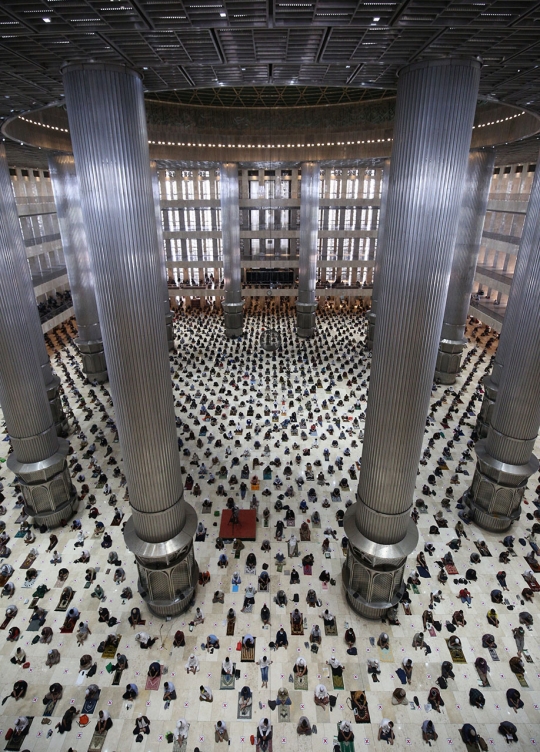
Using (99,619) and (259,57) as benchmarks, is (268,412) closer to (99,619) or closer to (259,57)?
(99,619)

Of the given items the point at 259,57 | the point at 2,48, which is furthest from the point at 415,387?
the point at 2,48

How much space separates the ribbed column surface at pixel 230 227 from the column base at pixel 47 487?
17866mm

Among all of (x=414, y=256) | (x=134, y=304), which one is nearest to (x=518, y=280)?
(x=414, y=256)

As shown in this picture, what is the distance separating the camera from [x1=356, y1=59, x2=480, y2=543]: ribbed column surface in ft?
24.9

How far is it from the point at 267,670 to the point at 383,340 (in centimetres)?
761

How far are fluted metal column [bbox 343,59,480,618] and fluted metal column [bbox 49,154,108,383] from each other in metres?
14.8

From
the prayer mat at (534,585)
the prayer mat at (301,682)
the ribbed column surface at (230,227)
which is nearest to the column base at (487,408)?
the prayer mat at (534,585)

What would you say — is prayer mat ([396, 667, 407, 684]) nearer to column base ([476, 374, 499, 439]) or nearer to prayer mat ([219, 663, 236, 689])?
prayer mat ([219, 663, 236, 689])

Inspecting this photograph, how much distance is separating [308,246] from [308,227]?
115cm

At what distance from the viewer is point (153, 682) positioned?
10016 millimetres

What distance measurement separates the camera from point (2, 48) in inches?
294

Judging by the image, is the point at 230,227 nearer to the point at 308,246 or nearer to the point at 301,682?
the point at 308,246

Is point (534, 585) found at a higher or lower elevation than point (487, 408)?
lower

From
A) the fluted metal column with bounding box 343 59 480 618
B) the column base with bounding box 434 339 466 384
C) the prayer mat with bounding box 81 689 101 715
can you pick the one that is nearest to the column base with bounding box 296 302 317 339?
the column base with bounding box 434 339 466 384
